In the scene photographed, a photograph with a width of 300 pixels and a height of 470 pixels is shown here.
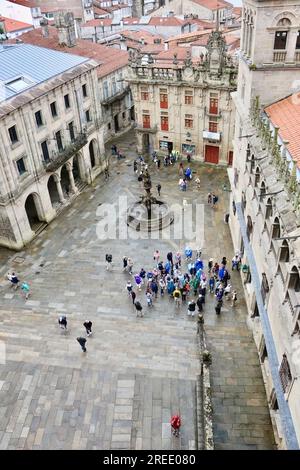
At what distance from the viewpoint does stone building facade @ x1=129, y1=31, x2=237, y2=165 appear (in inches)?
1646

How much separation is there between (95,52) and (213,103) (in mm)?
23433

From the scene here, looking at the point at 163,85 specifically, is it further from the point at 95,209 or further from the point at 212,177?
the point at 95,209

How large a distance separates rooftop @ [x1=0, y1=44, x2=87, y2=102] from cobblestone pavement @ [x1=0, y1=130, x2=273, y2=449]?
1509 centimetres

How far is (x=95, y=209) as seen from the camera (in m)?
40.9

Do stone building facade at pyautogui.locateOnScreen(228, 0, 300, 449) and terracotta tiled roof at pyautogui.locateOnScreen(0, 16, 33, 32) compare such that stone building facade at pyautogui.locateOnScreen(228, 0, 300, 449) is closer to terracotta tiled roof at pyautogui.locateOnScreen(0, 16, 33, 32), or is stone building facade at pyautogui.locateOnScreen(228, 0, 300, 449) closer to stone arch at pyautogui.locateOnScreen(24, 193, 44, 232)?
stone arch at pyautogui.locateOnScreen(24, 193, 44, 232)

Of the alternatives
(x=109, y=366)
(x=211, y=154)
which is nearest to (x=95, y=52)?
(x=211, y=154)

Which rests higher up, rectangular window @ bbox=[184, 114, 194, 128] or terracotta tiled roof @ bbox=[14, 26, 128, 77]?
terracotta tiled roof @ bbox=[14, 26, 128, 77]

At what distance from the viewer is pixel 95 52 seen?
186 ft

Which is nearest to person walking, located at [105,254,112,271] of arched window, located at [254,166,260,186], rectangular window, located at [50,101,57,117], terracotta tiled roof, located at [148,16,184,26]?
arched window, located at [254,166,260,186]

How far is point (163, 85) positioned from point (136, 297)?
27.5 m

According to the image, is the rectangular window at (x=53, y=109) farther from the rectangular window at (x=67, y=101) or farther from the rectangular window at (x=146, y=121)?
the rectangular window at (x=146, y=121)

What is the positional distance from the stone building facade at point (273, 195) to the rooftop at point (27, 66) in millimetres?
18822

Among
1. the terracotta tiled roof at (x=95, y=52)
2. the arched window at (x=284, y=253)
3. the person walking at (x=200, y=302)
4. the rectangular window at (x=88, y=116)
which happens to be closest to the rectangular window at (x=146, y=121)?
the rectangular window at (x=88, y=116)

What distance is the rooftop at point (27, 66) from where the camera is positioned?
33.2m
